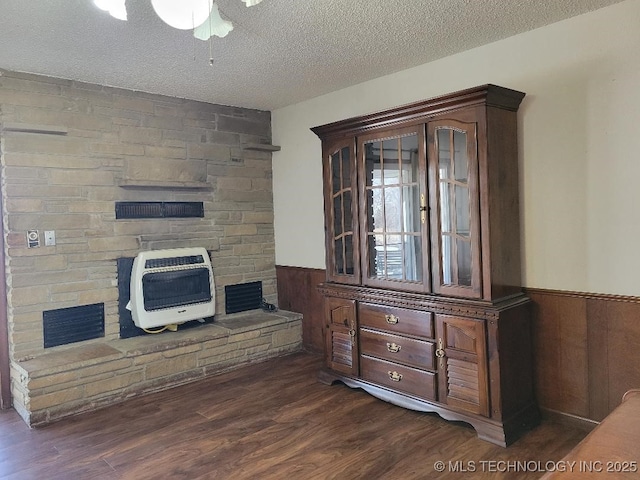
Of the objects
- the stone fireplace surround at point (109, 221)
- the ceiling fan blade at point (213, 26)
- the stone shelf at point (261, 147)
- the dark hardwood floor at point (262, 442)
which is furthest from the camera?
the stone shelf at point (261, 147)

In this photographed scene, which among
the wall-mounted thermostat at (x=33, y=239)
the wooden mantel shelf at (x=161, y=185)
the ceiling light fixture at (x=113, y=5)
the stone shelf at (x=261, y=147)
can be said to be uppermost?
the ceiling light fixture at (x=113, y=5)

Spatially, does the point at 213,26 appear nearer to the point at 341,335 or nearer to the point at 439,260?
the point at 439,260

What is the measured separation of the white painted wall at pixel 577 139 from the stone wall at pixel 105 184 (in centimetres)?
212

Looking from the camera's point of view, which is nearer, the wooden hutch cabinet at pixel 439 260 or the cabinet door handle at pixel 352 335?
the wooden hutch cabinet at pixel 439 260

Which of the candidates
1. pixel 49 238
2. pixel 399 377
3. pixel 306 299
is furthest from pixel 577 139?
pixel 49 238

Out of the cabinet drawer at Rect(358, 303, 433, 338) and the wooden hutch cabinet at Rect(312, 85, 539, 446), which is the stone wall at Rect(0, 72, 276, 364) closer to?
the wooden hutch cabinet at Rect(312, 85, 539, 446)

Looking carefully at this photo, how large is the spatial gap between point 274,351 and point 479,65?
9.34 ft

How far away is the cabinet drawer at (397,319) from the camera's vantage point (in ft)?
9.73

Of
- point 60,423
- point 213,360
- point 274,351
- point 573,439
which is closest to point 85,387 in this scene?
point 60,423

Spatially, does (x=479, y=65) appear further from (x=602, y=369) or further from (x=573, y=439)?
(x=573, y=439)

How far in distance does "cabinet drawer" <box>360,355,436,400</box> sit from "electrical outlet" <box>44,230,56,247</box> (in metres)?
2.37

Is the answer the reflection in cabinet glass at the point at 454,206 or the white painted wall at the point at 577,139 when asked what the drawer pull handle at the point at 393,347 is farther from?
the white painted wall at the point at 577,139

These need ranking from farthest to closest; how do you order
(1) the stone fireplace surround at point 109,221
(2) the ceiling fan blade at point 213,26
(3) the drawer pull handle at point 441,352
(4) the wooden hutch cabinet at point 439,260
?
1. (1) the stone fireplace surround at point 109,221
2. (3) the drawer pull handle at point 441,352
3. (4) the wooden hutch cabinet at point 439,260
4. (2) the ceiling fan blade at point 213,26

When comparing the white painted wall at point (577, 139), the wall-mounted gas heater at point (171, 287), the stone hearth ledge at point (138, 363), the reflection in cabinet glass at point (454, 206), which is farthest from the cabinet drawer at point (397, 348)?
the wall-mounted gas heater at point (171, 287)
